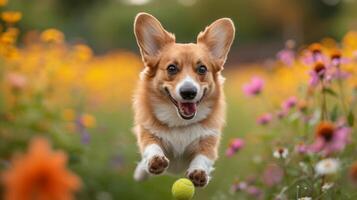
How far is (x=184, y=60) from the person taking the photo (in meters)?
3.24

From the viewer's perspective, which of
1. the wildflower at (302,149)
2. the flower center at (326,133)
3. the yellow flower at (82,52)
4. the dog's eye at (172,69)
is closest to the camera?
the flower center at (326,133)

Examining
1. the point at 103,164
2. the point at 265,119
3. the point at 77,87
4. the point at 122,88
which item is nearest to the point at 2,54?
the point at 103,164

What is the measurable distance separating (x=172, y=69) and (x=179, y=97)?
238mm

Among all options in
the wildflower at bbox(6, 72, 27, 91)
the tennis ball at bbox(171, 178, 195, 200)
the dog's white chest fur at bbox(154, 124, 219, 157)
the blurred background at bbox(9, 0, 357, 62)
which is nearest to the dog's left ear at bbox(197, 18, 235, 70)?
the dog's white chest fur at bbox(154, 124, 219, 157)

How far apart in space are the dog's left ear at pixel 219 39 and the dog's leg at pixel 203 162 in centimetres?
42

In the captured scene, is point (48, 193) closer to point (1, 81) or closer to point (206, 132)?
point (206, 132)

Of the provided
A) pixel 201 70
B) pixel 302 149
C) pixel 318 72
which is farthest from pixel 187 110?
pixel 302 149

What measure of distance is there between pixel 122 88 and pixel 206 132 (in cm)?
701

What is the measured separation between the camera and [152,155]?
296 cm

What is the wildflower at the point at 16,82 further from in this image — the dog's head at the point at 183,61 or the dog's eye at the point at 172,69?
the dog's eye at the point at 172,69

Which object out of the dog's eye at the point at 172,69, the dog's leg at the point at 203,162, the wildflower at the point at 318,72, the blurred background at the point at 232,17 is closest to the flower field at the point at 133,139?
the wildflower at the point at 318,72

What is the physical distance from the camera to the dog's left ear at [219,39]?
345 cm

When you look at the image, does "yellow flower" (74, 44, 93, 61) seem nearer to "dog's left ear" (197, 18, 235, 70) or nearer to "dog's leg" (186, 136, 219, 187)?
"dog's left ear" (197, 18, 235, 70)

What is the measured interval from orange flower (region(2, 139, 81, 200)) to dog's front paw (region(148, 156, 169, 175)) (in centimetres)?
129
